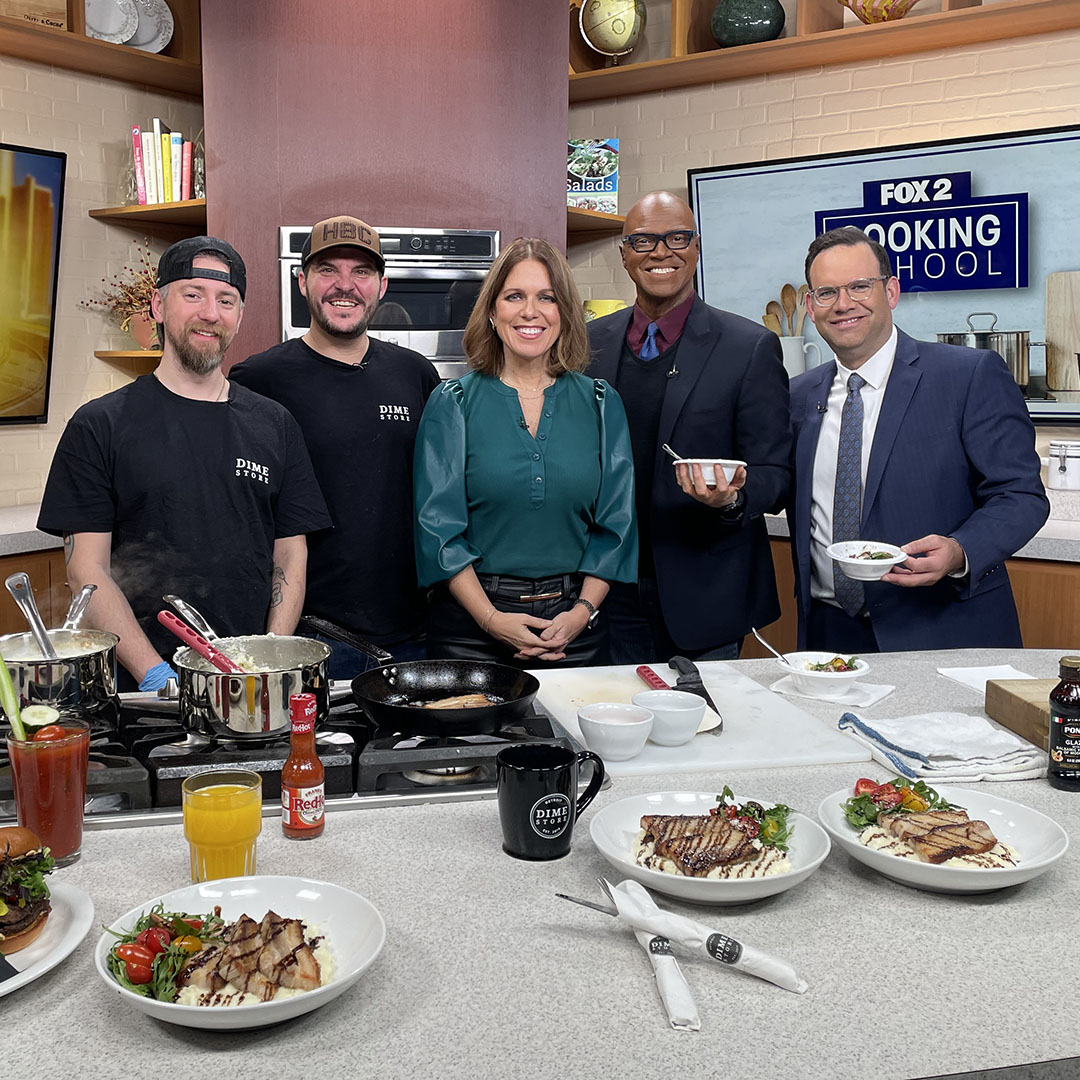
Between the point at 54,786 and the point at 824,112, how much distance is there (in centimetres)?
435

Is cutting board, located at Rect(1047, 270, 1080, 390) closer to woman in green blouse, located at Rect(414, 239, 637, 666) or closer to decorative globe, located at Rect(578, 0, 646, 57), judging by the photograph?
decorative globe, located at Rect(578, 0, 646, 57)

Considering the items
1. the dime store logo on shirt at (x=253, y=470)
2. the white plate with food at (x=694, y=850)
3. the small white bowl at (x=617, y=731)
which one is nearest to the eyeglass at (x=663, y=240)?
the dime store logo on shirt at (x=253, y=470)

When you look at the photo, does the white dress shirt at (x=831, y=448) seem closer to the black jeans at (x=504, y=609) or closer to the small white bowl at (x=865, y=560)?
the small white bowl at (x=865, y=560)

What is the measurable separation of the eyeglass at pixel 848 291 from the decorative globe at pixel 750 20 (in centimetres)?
205

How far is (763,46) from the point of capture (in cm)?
453

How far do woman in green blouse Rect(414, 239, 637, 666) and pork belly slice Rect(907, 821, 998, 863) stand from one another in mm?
1310

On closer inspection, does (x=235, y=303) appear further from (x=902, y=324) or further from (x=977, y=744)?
(x=902, y=324)

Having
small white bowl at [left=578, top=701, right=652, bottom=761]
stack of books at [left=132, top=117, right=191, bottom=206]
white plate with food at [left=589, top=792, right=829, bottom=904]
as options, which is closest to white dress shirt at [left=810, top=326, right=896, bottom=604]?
small white bowl at [left=578, top=701, right=652, bottom=761]

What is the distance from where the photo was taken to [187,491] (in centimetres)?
248

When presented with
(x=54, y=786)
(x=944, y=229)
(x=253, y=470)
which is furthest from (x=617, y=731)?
(x=944, y=229)

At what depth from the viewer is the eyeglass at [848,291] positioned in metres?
2.94

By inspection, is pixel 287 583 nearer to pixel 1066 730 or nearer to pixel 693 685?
pixel 693 685

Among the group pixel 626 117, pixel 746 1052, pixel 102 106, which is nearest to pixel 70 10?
pixel 102 106

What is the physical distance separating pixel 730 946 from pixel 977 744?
2.64 feet
